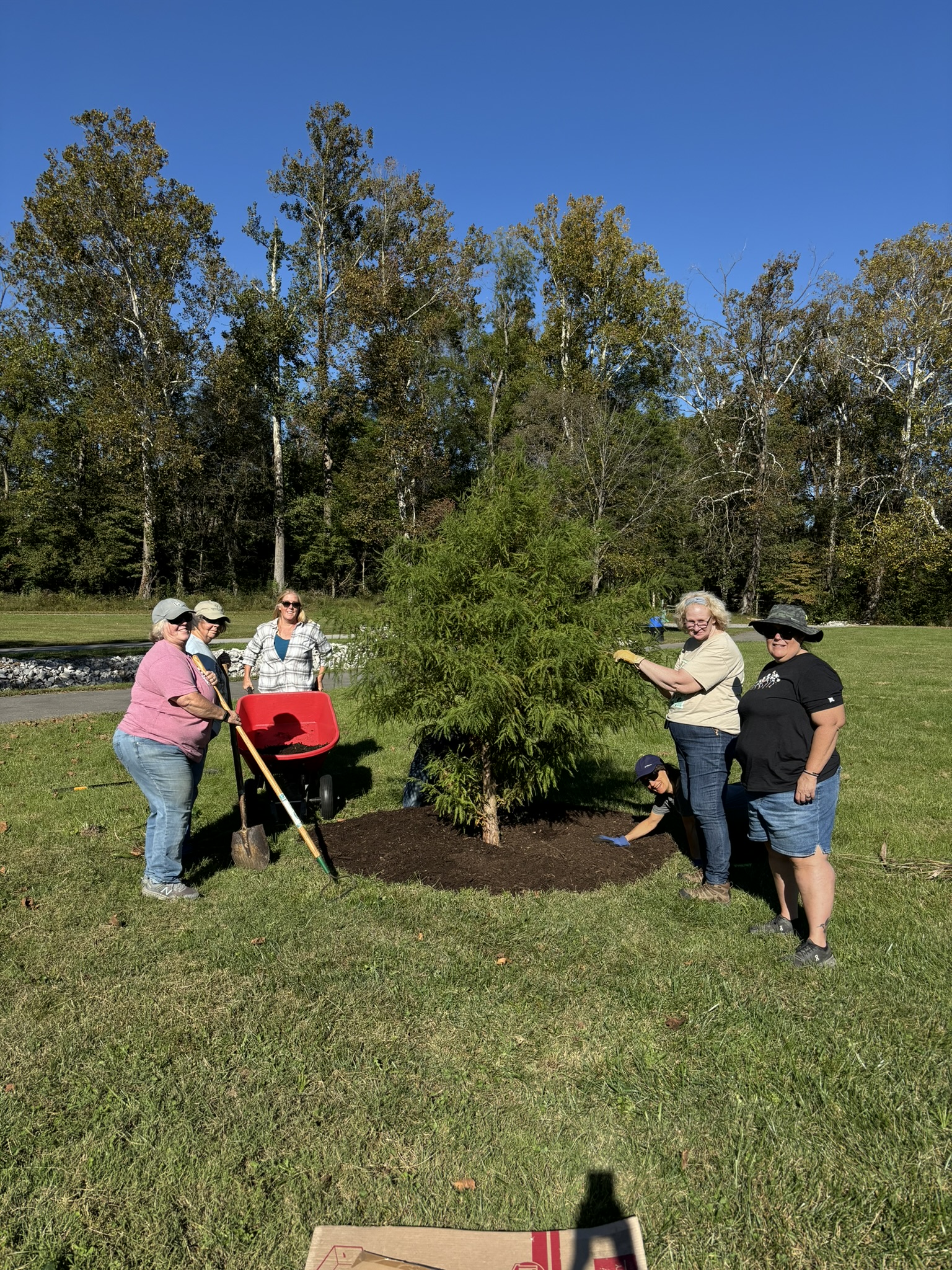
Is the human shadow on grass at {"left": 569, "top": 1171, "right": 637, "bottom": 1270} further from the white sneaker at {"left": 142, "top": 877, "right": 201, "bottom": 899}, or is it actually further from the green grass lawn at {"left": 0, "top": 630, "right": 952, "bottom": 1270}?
the white sneaker at {"left": 142, "top": 877, "right": 201, "bottom": 899}

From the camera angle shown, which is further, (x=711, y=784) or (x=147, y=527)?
(x=147, y=527)

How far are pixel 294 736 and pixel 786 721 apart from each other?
3762mm

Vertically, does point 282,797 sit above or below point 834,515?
below

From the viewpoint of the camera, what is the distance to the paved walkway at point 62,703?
1038cm

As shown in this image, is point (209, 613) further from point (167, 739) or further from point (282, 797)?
point (282, 797)

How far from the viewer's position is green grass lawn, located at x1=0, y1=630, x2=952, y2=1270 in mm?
2334

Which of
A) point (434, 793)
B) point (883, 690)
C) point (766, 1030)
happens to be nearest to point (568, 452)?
point (883, 690)

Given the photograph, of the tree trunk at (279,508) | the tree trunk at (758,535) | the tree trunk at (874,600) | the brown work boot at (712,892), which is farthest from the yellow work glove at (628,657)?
the tree trunk at (758,535)

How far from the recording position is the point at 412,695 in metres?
4.90

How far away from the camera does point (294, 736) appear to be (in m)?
6.20

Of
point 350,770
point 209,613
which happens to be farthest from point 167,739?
point 350,770

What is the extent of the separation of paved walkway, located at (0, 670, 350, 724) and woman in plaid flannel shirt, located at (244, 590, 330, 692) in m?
3.19

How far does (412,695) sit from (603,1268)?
3145 millimetres

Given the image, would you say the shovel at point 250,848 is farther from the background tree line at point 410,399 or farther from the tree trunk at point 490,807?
the background tree line at point 410,399
